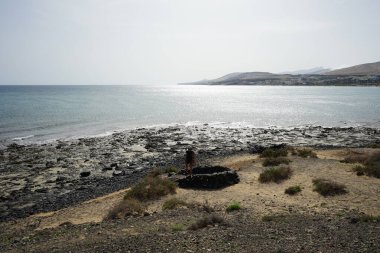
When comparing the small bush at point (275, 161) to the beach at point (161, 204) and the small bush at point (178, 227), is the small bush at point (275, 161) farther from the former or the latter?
the small bush at point (178, 227)

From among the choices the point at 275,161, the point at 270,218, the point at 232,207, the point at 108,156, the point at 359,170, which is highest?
the point at 270,218

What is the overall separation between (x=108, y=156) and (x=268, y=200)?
2183 centimetres

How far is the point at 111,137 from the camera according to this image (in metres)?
48.8

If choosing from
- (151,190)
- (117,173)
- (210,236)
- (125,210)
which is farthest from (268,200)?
(117,173)

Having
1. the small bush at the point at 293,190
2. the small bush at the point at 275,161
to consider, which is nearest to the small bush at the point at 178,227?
the small bush at the point at 293,190

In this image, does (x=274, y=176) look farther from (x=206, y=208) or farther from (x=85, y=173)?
(x=85, y=173)

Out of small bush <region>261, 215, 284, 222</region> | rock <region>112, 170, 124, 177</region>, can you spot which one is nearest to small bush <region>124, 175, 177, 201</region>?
small bush <region>261, 215, 284, 222</region>

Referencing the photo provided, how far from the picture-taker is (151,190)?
67.5 ft

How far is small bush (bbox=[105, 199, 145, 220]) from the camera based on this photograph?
17.2m

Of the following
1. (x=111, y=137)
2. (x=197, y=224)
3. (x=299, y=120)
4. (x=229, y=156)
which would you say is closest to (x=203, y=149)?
(x=229, y=156)

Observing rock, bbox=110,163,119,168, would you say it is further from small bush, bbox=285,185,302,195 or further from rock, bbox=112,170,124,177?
small bush, bbox=285,185,302,195

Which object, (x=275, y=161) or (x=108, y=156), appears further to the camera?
(x=108, y=156)

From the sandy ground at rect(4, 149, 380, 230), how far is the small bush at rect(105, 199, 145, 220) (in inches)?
23.8

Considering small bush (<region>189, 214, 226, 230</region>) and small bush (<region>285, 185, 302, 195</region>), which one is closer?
small bush (<region>189, 214, 226, 230</region>)
